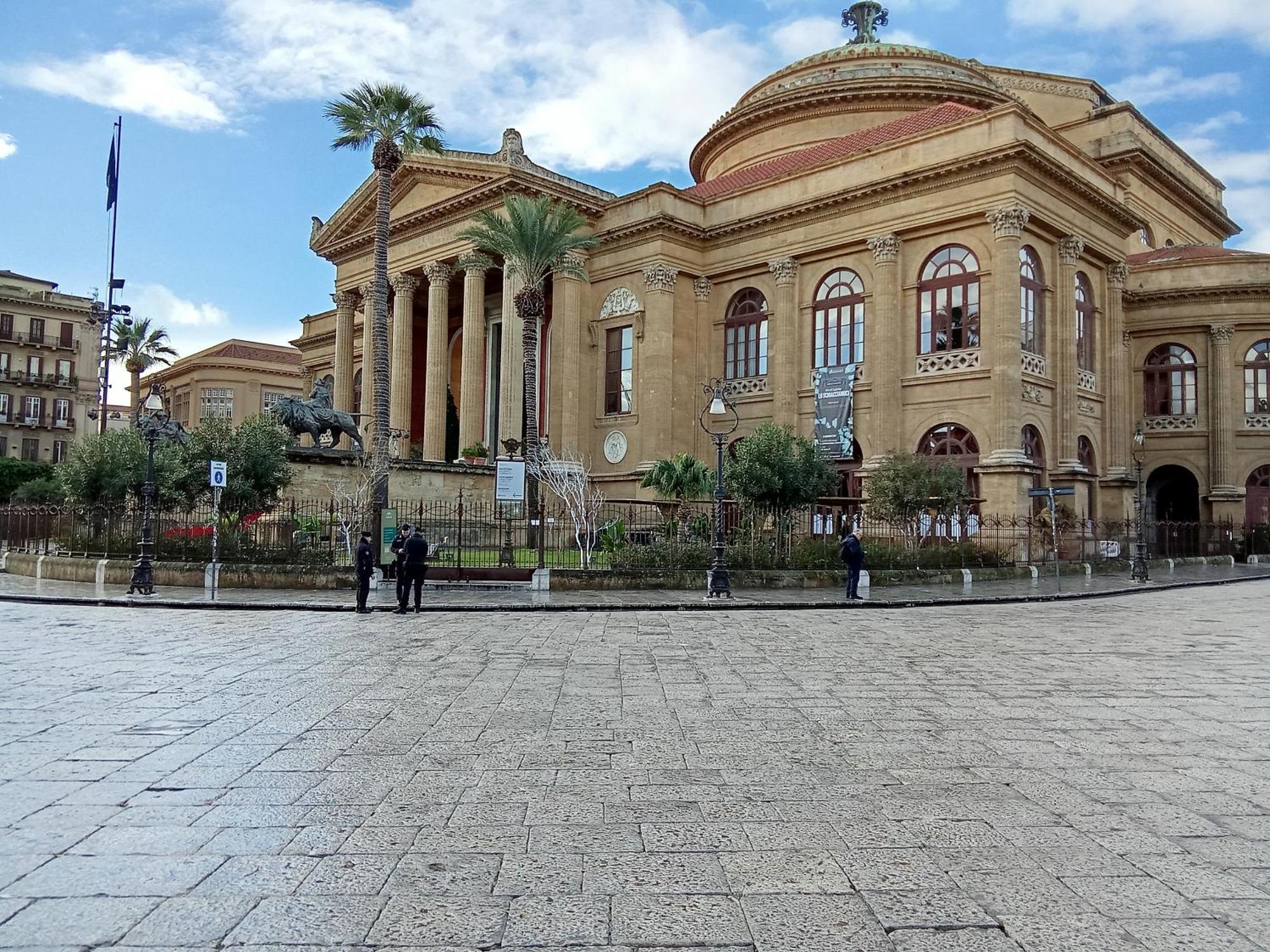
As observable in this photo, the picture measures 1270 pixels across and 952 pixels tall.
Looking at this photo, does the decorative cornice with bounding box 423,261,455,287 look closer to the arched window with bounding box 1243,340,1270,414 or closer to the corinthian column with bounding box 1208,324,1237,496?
the corinthian column with bounding box 1208,324,1237,496

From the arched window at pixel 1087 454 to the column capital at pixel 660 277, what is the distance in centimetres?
1614

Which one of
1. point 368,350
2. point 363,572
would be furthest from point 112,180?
point 363,572

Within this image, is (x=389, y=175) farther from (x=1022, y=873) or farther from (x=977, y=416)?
(x=1022, y=873)

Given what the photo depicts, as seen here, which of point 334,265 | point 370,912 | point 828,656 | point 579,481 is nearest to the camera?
point 370,912

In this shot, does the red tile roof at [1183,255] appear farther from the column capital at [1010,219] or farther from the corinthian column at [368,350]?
the corinthian column at [368,350]

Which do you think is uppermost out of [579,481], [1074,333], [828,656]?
[1074,333]

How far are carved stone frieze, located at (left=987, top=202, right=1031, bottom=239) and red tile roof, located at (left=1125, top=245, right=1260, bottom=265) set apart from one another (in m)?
12.6

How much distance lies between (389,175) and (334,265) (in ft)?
64.8

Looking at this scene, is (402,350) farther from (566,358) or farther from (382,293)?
(382,293)

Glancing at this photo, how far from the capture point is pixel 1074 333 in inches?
1291

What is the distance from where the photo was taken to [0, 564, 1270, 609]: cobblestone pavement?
1834 centimetres

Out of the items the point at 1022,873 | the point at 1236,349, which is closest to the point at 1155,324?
the point at 1236,349

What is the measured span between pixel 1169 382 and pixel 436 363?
31.6 m

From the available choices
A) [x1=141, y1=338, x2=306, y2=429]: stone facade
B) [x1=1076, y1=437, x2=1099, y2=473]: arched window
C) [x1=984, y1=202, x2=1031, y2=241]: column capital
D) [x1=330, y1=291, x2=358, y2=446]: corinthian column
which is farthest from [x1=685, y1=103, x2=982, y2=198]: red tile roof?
[x1=141, y1=338, x2=306, y2=429]: stone facade
